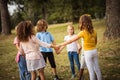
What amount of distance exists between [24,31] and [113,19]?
8.63 metres

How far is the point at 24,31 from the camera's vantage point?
22.0ft

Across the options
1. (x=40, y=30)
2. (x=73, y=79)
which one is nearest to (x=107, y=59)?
(x=73, y=79)

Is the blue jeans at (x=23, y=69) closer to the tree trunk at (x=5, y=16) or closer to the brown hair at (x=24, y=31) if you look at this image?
the brown hair at (x=24, y=31)

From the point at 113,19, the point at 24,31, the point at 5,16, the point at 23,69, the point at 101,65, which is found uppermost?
the point at 5,16

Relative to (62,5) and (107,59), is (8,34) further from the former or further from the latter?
(107,59)

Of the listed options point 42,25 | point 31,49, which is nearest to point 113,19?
point 42,25

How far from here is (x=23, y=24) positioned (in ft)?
22.1

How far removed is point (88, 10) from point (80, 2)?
276cm

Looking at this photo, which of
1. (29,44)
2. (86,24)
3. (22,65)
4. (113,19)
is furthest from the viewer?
(113,19)

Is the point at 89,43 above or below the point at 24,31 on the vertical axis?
below

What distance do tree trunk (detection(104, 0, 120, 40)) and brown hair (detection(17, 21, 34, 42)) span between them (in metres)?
8.23

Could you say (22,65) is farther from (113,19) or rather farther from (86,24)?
(113,19)

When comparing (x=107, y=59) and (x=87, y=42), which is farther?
(x=107, y=59)

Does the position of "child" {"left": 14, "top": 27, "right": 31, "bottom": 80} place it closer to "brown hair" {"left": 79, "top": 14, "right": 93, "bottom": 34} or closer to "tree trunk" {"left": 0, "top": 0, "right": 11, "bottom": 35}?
"brown hair" {"left": 79, "top": 14, "right": 93, "bottom": 34}
